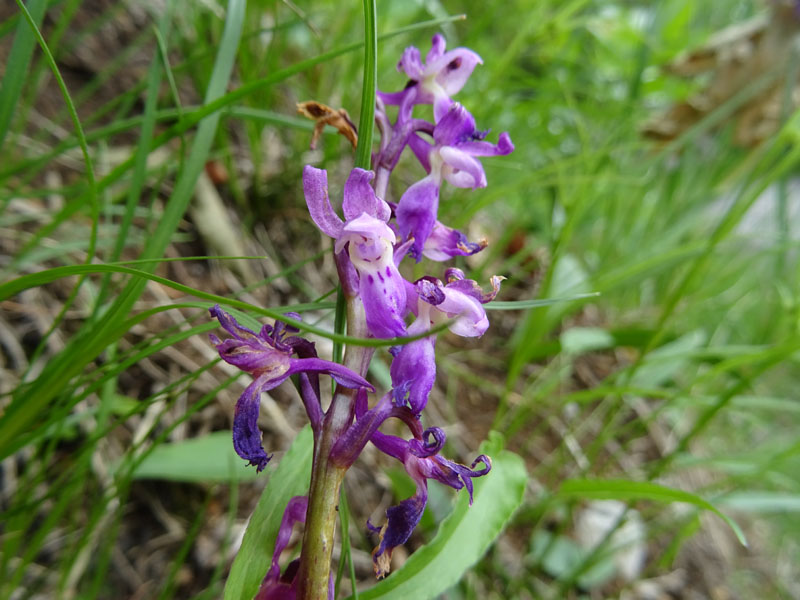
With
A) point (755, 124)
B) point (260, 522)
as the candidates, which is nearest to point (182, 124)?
point (260, 522)

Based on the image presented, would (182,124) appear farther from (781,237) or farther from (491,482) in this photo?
(781,237)

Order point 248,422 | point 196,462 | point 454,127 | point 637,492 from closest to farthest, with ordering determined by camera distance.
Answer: point 248,422 → point 454,127 → point 637,492 → point 196,462

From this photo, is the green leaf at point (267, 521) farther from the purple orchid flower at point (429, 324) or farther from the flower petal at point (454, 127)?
the flower petal at point (454, 127)

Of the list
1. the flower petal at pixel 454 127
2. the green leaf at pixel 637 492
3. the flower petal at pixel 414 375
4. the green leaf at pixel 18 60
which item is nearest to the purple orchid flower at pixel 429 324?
the flower petal at pixel 414 375

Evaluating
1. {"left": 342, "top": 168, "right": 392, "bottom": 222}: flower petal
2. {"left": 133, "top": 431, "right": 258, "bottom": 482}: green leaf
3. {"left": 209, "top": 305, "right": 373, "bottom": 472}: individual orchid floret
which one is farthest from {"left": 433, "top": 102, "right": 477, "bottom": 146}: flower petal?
{"left": 133, "top": 431, "right": 258, "bottom": 482}: green leaf

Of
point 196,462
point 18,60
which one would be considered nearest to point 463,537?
point 196,462

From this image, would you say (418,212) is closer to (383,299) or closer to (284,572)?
(383,299)
